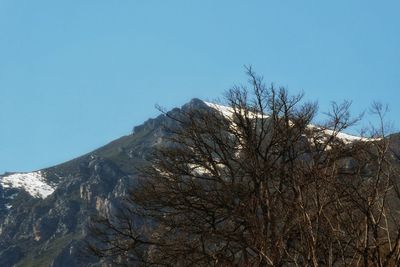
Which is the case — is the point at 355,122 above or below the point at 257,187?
above

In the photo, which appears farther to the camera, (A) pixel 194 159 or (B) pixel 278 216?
(A) pixel 194 159

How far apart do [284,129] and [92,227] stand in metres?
7.40

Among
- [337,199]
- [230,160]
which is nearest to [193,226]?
[230,160]

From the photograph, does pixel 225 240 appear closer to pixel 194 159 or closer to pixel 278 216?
pixel 194 159

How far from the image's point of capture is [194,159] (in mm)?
22469

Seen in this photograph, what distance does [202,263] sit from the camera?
20812 mm

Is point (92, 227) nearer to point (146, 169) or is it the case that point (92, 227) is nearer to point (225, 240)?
point (146, 169)

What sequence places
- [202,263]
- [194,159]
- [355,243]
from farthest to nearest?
[194,159], [202,263], [355,243]

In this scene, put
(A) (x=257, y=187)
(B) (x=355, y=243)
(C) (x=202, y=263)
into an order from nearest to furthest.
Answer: (B) (x=355, y=243)
(A) (x=257, y=187)
(C) (x=202, y=263)

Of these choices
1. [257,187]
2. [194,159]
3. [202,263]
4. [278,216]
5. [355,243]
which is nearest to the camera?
[355,243]

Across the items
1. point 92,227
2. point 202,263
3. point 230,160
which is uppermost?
point 230,160

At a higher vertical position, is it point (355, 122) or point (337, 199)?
point (355, 122)

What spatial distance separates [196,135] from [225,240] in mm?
3853

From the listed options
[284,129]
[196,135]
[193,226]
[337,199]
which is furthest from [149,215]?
[337,199]
